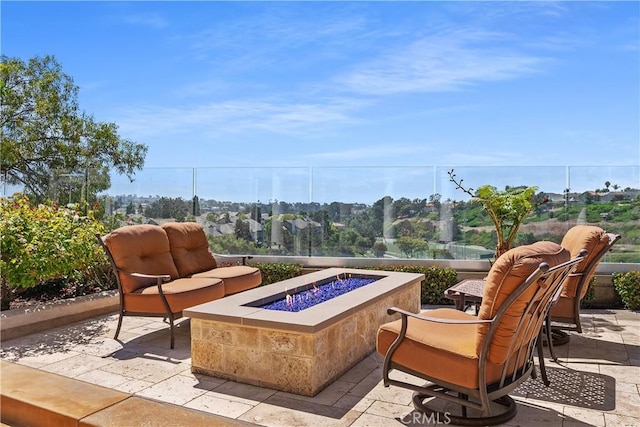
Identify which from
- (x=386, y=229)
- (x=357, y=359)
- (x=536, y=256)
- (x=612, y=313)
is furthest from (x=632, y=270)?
(x=536, y=256)

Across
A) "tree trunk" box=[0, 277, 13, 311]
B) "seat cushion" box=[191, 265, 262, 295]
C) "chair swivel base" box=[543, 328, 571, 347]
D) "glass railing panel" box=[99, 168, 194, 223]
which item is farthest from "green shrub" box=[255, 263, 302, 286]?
"chair swivel base" box=[543, 328, 571, 347]

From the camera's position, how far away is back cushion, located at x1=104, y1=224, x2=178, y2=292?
5449 mm

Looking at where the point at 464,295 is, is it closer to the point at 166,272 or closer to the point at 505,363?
the point at 505,363

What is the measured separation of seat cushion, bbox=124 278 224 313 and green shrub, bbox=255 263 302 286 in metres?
2.47

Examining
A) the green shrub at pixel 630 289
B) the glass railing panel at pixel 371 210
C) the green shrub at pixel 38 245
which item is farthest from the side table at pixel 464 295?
the green shrub at pixel 38 245

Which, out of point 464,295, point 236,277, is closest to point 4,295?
point 236,277

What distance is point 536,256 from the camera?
3029 millimetres

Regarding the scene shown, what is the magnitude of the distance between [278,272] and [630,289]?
4.66 m

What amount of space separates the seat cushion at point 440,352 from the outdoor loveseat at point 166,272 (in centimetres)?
244

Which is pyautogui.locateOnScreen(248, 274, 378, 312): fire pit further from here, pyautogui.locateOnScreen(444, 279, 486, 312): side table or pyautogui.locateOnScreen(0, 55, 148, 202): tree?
pyautogui.locateOnScreen(0, 55, 148, 202): tree

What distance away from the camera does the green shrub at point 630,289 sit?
675 cm

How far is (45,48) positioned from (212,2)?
7.80m

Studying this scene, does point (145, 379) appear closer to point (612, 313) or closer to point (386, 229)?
point (386, 229)

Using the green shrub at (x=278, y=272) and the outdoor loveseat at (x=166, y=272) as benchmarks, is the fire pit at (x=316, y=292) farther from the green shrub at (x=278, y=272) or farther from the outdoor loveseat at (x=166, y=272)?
the green shrub at (x=278, y=272)
